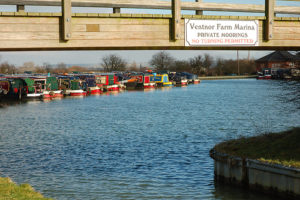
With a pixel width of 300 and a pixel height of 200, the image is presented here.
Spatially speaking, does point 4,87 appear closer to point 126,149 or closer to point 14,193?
point 126,149

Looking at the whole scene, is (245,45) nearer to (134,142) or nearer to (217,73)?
(134,142)

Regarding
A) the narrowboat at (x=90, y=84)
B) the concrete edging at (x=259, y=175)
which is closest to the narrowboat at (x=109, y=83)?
the narrowboat at (x=90, y=84)

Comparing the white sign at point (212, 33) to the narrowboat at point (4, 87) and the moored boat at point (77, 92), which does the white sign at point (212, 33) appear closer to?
the narrowboat at point (4, 87)

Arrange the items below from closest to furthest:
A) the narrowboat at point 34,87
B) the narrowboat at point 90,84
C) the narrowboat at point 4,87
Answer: the narrowboat at point 34,87 → the narrowboat at point 4,87 → the narrowboat at point 90,84

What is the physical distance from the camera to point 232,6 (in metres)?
15.1

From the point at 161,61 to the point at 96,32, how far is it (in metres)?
158

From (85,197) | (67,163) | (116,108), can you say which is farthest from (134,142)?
(116,108)

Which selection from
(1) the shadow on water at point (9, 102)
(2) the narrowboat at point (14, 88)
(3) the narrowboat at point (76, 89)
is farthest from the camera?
(3) the narrowboat at point (76, 89)

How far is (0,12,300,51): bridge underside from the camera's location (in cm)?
1384

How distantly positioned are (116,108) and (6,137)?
2359 cm

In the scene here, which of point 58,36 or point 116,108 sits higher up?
point 58,36

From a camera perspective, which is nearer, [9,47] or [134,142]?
[9,47]

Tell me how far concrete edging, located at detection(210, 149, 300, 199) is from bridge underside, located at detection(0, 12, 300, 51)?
3.98 metres

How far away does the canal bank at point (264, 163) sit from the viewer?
14.3 m
